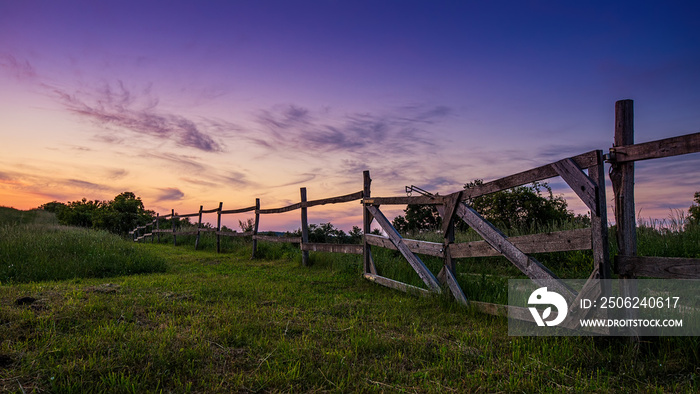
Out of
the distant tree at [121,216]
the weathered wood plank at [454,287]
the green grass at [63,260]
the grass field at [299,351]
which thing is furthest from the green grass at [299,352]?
the distant tree at [121,216]

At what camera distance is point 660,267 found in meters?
3.26

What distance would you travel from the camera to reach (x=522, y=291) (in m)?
5.45

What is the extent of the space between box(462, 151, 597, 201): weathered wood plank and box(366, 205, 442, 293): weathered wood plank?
1423 millimetres

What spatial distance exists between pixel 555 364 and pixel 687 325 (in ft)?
4.43

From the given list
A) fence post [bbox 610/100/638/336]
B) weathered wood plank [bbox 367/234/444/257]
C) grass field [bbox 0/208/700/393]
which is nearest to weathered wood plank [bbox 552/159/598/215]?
fence post [bbox 610/100/638/336]

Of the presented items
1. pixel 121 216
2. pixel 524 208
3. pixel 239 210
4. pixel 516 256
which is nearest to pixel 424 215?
pixel 524 208

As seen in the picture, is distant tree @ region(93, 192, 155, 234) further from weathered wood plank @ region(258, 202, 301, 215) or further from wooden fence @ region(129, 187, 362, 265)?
weathered wood plank @ region(258, 202, 301, 215)

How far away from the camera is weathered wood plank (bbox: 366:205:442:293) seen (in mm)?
5973

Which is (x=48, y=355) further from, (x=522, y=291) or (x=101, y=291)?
(x=522, y=291)

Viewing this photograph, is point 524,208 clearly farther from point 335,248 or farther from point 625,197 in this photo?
point 625,197

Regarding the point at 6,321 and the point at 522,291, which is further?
the point at 522,291

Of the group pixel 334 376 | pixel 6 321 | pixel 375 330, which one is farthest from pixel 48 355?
pixel 375 330

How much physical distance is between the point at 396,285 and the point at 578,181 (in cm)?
362

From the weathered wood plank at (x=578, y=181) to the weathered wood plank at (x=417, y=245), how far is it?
7.23 feet
